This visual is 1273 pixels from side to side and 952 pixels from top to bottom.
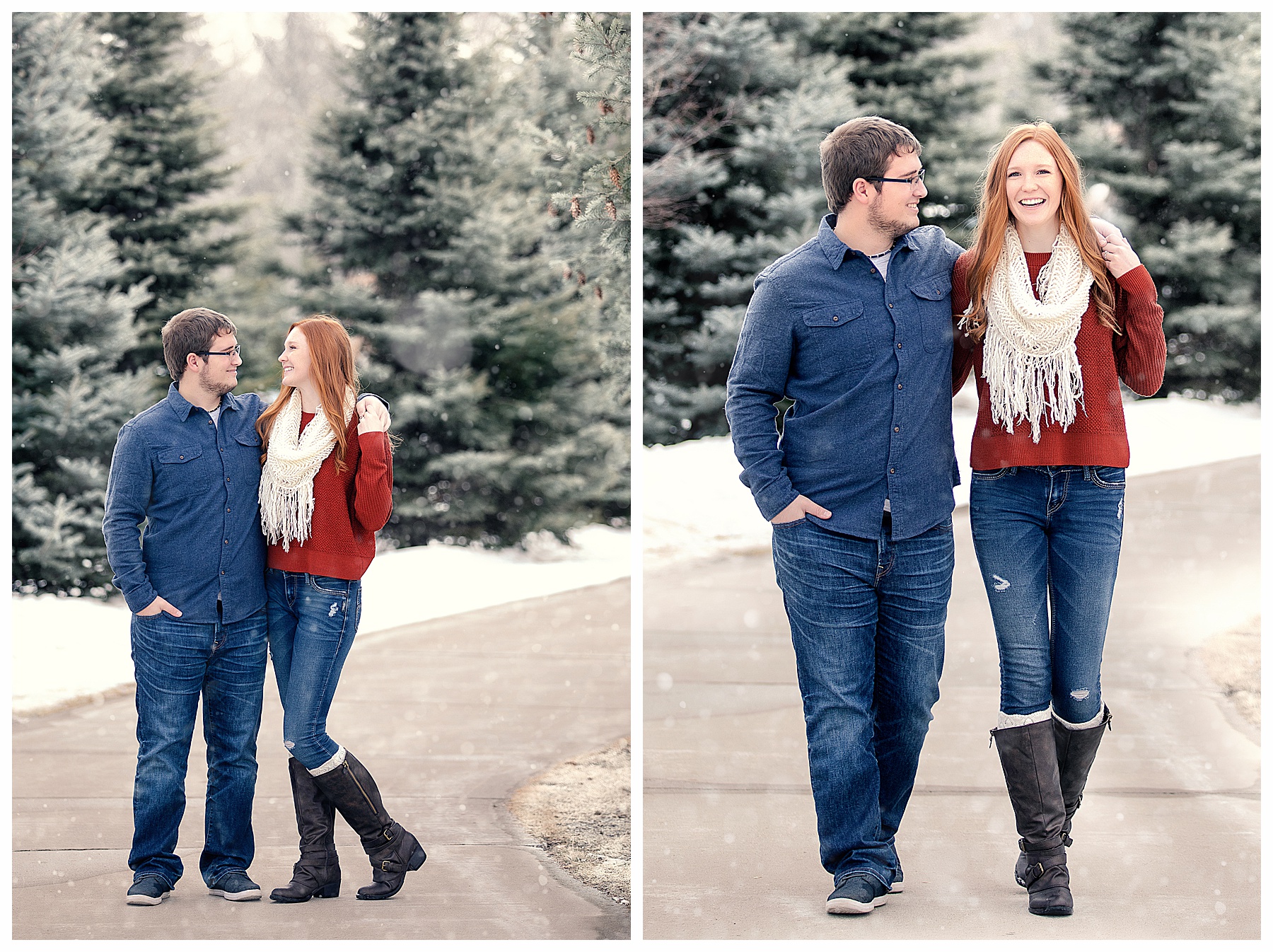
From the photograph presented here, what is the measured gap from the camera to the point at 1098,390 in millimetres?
2553

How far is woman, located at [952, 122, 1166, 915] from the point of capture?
252 centimetres

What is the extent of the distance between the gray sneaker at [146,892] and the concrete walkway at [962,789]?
3.51 feet

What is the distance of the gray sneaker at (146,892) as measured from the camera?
2811 mm

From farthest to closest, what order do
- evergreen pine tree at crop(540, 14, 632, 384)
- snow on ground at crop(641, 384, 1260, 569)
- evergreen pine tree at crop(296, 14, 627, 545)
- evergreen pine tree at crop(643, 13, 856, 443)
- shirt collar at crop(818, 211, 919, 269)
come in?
1. evergreen pine tree at crop(296, 14, 627, 545)
2. evergreen pine tree at crop(643, 13, 856, 443)
3. snow on ground at crop(641, 384, 1260, 569)
4. evergreen pine tree at crop(540, 14, 632, 384)
5. shirt collar at crop(818, 211, 919, 269)

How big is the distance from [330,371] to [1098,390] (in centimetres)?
158

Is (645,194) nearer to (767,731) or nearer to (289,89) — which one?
(767,731)

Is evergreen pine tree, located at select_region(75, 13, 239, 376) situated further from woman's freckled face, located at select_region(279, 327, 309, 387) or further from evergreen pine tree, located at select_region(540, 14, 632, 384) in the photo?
woman's freckled face, located at select_region(279, 327, 309, 387)

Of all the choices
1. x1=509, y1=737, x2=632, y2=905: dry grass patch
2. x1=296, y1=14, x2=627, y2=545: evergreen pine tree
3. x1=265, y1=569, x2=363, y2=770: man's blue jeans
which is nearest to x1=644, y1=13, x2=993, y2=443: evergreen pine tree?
x1=296, y1=14, x2=627, y2=545: evergreen pine tree

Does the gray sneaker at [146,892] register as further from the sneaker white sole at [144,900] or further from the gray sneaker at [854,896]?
the gray sneaker at [854,896]

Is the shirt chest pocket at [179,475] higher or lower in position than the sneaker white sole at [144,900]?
higher

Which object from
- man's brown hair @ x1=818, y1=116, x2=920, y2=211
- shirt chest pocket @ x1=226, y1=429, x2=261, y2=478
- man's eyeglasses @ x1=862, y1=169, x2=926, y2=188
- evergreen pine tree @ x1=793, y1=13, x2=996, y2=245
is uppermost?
evergreen pine tree @ x1=793, y1=13, x2=996, y2=245

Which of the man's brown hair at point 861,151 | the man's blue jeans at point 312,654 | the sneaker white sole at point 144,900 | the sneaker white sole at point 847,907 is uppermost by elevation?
the man's brown hair at point 861,151

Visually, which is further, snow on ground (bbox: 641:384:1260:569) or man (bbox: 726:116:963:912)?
snow on ground (bbox: 641:384:1260:569)

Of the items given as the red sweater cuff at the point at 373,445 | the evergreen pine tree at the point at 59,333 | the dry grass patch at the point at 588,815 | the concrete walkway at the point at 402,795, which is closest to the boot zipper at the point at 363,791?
the concrete walkway at the point at 402,795
